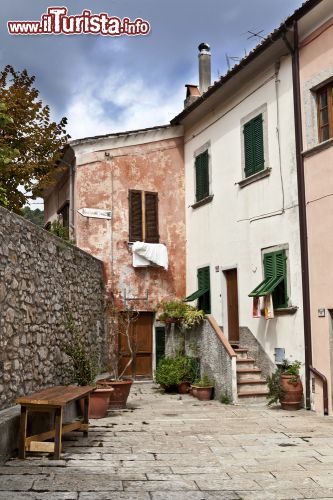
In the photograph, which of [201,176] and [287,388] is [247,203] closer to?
[201,176]

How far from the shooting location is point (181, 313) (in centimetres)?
1324

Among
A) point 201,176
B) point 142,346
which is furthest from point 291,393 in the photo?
point 201,176

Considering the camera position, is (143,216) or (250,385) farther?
(143,216)

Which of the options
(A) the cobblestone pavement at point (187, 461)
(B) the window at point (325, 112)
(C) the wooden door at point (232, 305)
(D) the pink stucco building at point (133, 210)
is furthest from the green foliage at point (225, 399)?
(B) the window at point (325, 112)

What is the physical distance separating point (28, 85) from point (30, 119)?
90 centimetres

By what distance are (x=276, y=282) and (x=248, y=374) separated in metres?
1.96

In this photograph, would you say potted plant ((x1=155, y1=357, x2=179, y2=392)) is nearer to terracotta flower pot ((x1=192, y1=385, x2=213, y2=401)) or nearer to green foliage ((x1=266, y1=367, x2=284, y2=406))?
terracotta flower pot ((x1=192, y1=385, x2=213, y2=401))

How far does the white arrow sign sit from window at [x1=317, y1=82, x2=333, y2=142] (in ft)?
19.7

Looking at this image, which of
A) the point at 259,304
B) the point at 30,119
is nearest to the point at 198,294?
the point at 259,304

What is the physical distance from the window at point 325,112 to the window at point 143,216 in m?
5.71

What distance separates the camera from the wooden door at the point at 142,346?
47.1 feet

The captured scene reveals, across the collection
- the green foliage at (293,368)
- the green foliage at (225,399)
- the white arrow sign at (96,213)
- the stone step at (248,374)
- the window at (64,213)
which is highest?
the window at (64,213)

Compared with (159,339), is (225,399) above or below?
below

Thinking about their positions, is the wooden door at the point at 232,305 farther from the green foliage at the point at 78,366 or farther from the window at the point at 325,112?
the green foliage at the point at 78,366
